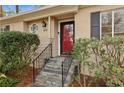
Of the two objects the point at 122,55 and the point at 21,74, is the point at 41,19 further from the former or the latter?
the point at 122,55

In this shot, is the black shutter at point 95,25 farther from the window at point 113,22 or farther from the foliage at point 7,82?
the foliage at point 7,82

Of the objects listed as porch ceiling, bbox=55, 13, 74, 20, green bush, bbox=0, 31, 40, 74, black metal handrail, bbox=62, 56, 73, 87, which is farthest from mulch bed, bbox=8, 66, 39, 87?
porch ceiling, bbox=55, 13, 74, 20

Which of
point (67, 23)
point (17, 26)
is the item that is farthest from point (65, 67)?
point (17, 26)

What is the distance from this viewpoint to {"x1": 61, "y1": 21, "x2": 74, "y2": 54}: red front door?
1057cm

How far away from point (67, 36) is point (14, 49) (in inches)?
118

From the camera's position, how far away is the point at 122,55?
707 centimetres

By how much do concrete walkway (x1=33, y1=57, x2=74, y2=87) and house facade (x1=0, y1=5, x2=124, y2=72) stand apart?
5.02 ft

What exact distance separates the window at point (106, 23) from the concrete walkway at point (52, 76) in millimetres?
1977

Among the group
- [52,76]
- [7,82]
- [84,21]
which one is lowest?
[7,82]

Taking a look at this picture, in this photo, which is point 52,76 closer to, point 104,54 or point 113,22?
point 104,54

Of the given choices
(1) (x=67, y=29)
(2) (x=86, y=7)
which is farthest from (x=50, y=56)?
(2) (x=86, y=7)

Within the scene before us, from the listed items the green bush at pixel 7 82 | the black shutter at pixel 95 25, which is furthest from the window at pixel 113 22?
the green bush at pixel 7 82

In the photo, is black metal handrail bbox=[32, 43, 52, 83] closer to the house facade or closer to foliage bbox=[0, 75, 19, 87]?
the house facade

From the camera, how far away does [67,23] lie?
1065 centimetres
